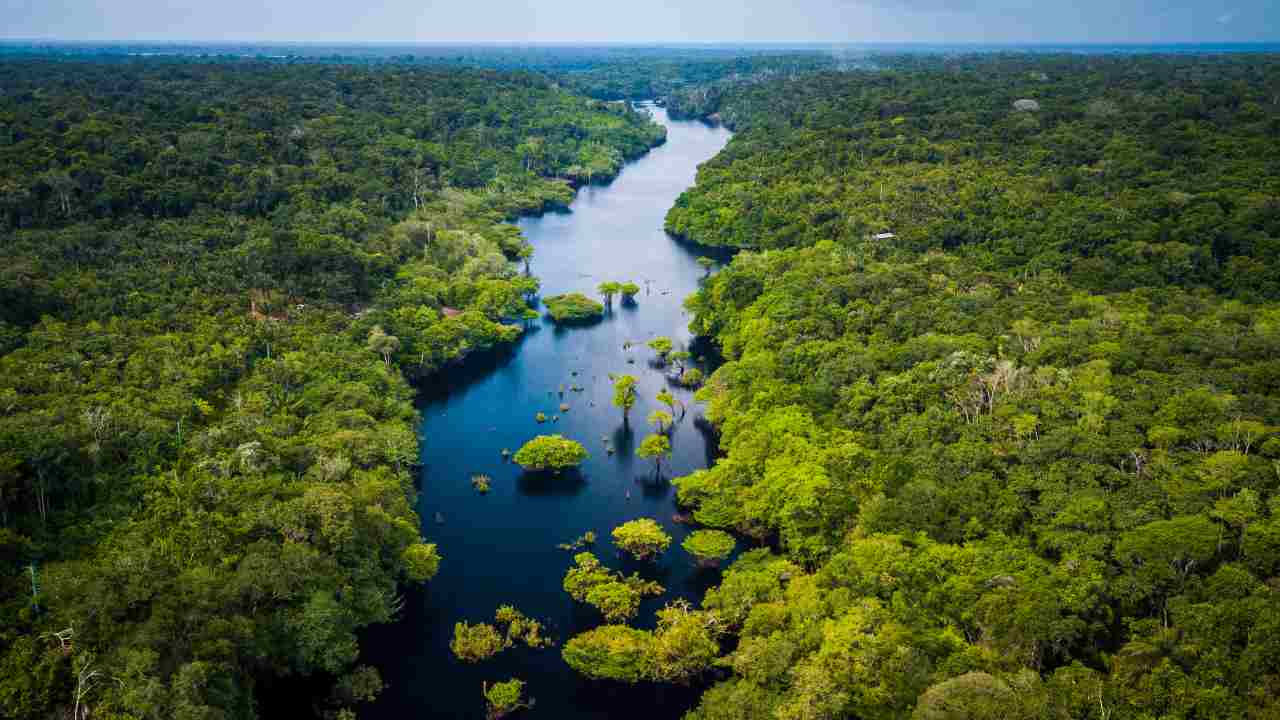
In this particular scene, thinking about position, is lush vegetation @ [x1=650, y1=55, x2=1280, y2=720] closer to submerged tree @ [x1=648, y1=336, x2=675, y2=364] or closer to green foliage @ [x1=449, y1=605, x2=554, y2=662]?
submerged tree @ [x1=648, y1=336, x2=675, y2=364]

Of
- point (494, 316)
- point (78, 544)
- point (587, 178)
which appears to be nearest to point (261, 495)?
point (78, 544)

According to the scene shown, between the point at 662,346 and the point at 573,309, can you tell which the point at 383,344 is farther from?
the point at 662,346

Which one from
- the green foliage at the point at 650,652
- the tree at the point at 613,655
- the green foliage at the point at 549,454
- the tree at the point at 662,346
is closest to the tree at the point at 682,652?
the green foliage at the point at 650,652

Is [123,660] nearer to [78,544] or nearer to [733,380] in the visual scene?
[78,544]

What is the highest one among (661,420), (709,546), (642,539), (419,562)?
(661,420)

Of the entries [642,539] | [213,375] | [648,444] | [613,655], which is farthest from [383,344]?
[613,655]

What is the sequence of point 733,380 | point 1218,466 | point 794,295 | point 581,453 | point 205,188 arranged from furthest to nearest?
point 205,188
point 794,295
point 733,380
point 581,453
point 1218,466
